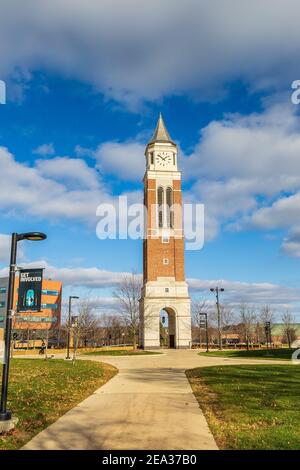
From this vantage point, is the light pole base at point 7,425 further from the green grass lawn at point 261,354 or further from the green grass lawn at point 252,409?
the green grass lawn at point 261,354

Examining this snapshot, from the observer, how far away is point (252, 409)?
912 centimetres

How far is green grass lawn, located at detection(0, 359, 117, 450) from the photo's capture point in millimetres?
7160

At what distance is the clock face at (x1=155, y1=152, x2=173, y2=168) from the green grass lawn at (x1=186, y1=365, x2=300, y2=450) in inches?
1797

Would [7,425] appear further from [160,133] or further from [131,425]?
[160,133]

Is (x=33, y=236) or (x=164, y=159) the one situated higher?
(x=164, y=159)

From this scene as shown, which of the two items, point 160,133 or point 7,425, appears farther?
point 160,133

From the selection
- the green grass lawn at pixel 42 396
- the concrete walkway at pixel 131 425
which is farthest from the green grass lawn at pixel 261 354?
the concrete walkway at pixel 131 425

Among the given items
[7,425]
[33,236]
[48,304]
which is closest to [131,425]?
[7,425]

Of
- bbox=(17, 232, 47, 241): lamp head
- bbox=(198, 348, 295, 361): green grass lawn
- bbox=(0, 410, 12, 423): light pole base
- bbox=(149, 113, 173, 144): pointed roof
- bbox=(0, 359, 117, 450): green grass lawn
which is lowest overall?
bbox=(198, 348, 295, 361): green grass lawn

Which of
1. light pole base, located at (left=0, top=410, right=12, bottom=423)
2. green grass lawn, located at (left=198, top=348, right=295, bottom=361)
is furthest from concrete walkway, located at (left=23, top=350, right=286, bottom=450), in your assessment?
green grass lawn, located at (left=198, top=348, right=295, bottom=361)

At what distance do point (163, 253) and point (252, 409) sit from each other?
4544 centimetres

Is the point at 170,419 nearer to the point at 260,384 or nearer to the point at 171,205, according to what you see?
the point at 260,384

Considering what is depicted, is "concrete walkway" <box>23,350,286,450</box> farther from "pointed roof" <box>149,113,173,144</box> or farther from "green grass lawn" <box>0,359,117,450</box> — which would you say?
"pointed roof" <box>149,113,173,144</box>

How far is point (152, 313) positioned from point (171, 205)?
15.6 m
